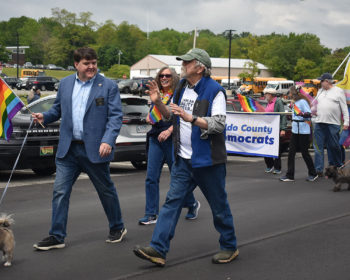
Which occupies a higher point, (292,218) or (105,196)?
(105,196)

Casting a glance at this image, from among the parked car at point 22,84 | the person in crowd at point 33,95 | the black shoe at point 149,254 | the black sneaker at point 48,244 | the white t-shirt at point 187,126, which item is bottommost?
the parked car at point 22,84

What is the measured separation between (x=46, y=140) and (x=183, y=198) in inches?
228

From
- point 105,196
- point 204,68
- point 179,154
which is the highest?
point 204,68

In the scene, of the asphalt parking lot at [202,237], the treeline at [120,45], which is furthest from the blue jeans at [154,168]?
the treeline at [120,45]

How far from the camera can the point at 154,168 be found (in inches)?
272

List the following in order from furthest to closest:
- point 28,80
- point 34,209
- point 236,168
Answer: point 28,80
point 236,168
point 34,209

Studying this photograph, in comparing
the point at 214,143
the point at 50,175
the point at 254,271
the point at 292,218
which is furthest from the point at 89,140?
→ the point at 50,175

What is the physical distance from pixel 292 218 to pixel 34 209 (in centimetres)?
347

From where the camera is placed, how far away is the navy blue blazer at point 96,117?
5523mm

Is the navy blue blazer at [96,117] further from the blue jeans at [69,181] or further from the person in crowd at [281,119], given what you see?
the person in crowd at [281,119]

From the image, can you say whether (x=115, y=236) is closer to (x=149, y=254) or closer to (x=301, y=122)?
(x=149, y=254)

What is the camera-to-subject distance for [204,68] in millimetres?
5016

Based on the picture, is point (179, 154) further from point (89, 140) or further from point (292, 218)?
point (292, 218)

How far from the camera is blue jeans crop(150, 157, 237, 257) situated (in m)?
4.97
